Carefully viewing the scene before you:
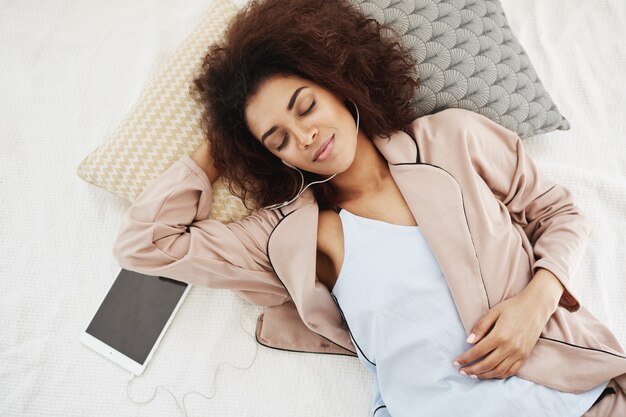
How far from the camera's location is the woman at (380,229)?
1.19m

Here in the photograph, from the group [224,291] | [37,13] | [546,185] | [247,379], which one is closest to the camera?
[546,185]

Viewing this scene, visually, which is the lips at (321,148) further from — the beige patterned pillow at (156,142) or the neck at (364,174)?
the beige patterned pillow at (156,142)

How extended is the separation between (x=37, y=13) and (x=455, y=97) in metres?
1.78

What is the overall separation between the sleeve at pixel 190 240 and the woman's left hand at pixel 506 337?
60 centimetres

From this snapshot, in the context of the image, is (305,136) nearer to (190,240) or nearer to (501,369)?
(190,240)

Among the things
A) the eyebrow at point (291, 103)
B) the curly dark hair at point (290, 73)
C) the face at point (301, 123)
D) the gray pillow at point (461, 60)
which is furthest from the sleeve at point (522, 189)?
the eyebrow at point (291, 103)

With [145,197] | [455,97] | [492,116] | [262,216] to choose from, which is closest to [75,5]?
[145,197]

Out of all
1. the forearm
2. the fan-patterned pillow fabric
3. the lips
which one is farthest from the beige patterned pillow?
the forearm

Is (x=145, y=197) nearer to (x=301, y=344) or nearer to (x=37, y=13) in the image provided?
(x=301, y=344)

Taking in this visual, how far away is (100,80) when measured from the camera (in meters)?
1.82

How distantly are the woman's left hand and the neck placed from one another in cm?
49

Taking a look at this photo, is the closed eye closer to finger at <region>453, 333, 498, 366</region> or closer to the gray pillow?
Answer: the gray pillow

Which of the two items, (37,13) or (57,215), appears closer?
(57,215)

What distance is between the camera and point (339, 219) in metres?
1.39
